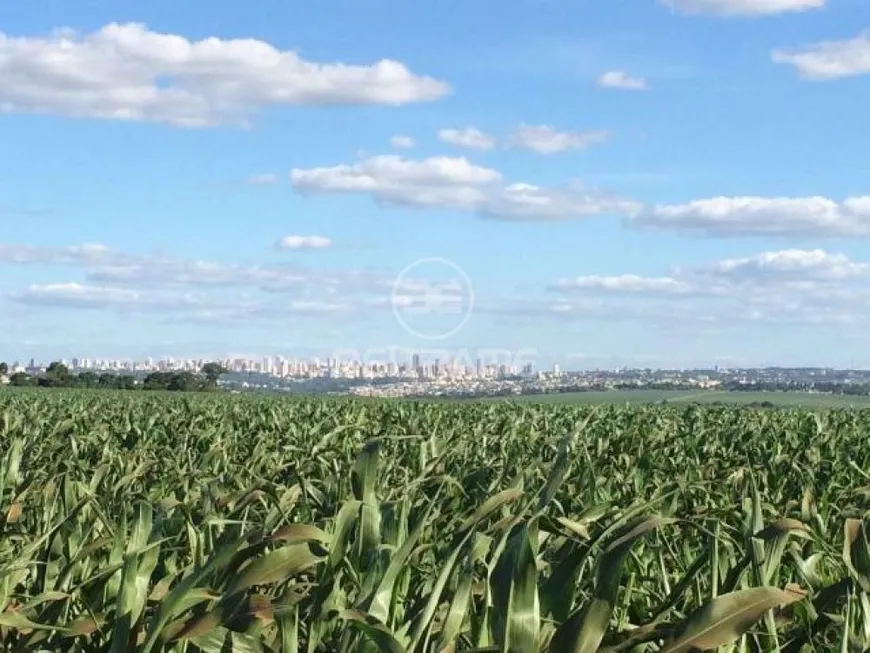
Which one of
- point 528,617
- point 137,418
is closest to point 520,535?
point 528,617

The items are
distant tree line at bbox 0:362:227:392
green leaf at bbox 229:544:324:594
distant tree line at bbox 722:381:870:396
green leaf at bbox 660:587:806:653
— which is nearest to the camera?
green leaf at bbox 660:587:806:653

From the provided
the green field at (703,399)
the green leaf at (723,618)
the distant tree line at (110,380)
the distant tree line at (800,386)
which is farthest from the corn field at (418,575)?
the distant tree line at (800,386)

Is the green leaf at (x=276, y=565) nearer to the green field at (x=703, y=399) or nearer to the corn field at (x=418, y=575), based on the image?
the corn field at (x=418, y=575)

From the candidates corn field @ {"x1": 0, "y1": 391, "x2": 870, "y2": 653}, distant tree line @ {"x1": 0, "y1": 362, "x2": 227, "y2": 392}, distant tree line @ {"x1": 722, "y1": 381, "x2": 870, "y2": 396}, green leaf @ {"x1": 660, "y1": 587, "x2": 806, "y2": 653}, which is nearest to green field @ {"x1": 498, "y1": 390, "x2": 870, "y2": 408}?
distant tree line @ {"x1": 0, "y1": 362, "x2": 227, "y2": 392}

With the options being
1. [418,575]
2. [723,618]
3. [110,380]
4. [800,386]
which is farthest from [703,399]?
[723,618]

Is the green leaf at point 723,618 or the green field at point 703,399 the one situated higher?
the green leaf at point 723,618

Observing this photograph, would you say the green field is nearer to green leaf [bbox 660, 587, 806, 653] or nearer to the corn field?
the corn field

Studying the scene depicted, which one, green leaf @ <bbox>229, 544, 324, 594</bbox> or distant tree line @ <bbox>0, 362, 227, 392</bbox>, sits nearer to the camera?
green leaf @ <bbox>229, 544, 324, 594</bbox>

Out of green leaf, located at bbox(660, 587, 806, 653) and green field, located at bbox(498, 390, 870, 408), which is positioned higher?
green leaf, located at bbox(660, 587, 806, 653)

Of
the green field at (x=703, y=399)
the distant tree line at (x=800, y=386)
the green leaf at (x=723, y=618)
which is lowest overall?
→ the green field at (x=703, y=399)
